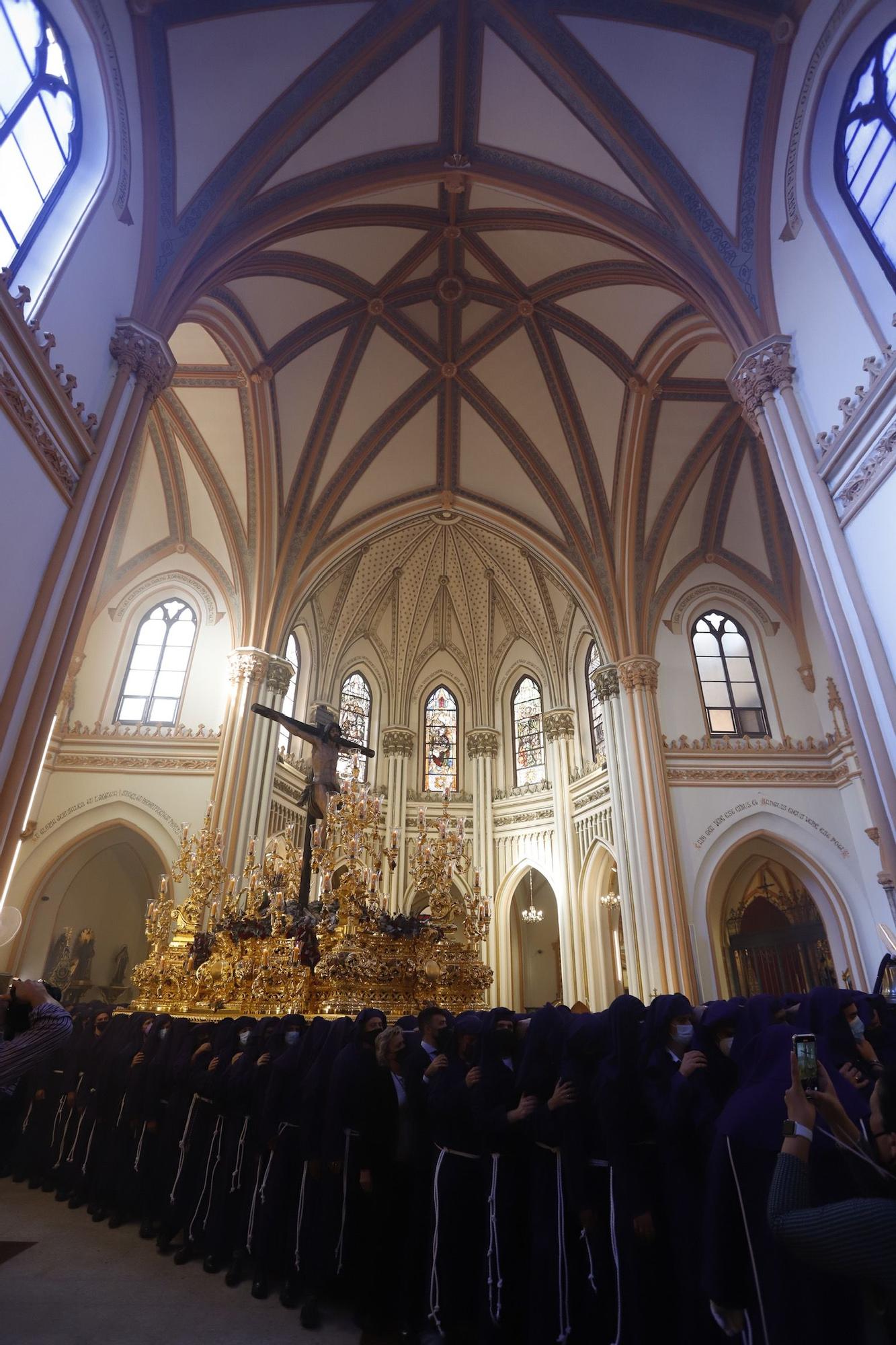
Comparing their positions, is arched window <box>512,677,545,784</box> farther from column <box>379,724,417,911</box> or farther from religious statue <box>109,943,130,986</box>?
religious statue <box>109,943,130,986</box>

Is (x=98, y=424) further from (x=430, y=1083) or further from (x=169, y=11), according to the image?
(x=430, y=1083)

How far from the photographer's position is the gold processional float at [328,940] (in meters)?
8.22

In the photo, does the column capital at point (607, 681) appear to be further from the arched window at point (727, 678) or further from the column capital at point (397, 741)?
the column capital at point (397, 741)

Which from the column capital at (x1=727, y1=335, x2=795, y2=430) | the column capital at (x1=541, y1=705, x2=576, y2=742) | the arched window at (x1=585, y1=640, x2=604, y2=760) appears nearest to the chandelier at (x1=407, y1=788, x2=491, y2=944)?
the column capital at (x1=727, y1=335, x2=795, y2=430)

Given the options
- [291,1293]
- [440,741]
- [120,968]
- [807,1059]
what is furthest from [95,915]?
[807,1059]

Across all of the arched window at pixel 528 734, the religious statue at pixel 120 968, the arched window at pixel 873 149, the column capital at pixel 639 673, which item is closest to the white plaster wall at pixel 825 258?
the arched window at pixel 873 149

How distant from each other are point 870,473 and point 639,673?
783 cm

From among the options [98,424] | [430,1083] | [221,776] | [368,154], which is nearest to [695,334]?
[368,154]

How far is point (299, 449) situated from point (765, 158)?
31.4ft

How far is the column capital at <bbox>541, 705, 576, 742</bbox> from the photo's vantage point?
17578 mm

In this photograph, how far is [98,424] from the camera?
7.29 m

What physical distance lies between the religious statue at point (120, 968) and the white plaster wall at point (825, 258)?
51.1 ft

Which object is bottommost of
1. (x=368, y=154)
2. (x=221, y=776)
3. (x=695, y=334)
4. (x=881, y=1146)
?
(x=881, y=1146)

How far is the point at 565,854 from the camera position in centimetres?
1633
